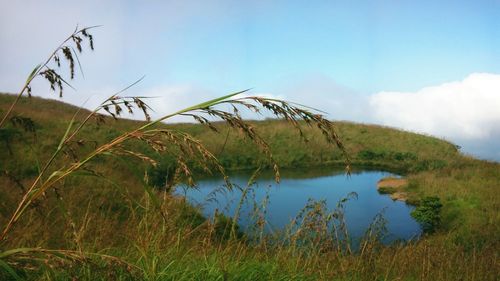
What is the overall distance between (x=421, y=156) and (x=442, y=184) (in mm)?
12563

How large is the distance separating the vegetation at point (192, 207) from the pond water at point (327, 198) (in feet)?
4.05

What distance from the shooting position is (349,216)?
1872 cm

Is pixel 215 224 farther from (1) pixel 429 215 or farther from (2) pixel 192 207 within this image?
(1) pixel 429 215

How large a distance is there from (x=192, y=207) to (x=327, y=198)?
489 centimetres

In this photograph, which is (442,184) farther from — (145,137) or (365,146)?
(145,137)

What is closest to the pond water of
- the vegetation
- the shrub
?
the shrub

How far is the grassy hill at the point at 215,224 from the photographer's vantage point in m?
3.76

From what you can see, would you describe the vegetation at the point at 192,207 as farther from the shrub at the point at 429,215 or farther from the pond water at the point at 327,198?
the pond water at the point at 327,198

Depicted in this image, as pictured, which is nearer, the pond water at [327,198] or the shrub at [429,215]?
the pond water at [327,198]

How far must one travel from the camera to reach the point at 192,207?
13.4m

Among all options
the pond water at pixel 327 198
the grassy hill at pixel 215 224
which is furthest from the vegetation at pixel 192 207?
the pond water at pixel 327 198

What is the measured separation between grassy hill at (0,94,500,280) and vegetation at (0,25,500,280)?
4 centimetres

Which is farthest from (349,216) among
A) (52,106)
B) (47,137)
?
(52,106)

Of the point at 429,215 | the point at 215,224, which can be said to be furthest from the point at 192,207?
the point at 429,215
